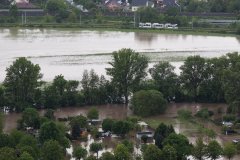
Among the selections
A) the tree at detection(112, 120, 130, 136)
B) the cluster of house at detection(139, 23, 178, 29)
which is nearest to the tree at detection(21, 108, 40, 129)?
the tree at detection(112, 120, 130, 136)

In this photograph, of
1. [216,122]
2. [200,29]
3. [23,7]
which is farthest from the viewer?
[23,7]

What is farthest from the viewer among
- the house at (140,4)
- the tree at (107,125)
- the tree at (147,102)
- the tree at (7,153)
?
the house at (140,4)

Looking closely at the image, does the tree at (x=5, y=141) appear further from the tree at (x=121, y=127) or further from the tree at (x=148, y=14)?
the tree at (x=148, y=14)

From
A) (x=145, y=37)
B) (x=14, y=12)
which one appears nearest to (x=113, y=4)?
(x=14, y=12)

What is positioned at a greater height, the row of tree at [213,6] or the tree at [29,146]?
the row of tree at [213,6]

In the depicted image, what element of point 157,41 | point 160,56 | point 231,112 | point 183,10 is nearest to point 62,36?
point 157,41

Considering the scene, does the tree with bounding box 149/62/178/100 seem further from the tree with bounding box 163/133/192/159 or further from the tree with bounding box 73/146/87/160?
the tree with bounding box 73/146/87/160

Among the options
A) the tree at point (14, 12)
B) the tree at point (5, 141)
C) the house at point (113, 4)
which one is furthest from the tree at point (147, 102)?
the house at point (113, 4)

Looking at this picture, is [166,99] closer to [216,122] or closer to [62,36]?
[216,122]
